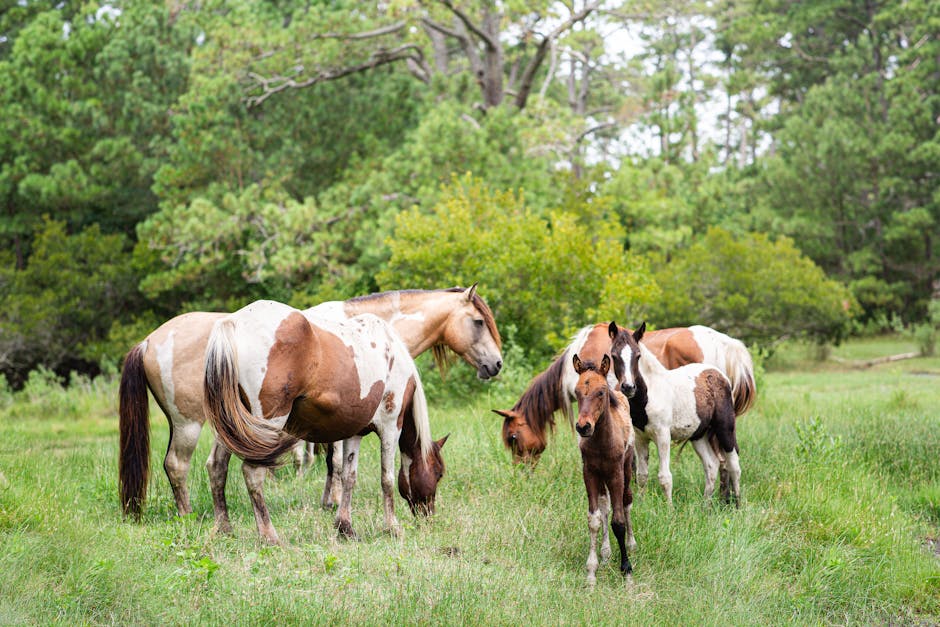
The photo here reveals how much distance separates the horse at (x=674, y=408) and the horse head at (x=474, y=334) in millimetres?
1734

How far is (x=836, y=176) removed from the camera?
2273 cm

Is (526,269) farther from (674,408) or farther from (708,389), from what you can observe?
(674,408)

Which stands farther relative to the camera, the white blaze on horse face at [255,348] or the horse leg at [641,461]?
the horse leg at [641,461]

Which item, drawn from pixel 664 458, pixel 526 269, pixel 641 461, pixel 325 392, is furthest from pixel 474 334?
pixel 526 269

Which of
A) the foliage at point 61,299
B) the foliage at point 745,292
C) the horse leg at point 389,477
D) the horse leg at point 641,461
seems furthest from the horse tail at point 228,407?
the foliage at point 61,299

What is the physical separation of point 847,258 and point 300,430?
20756 mm

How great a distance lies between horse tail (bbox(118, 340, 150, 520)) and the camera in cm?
621

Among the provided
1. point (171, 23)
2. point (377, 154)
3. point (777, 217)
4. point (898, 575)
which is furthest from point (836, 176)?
point (898, 575)

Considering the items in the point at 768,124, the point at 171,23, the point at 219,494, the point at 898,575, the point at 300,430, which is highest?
the point at 171,23

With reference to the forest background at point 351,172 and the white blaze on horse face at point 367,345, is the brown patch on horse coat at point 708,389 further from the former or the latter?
the forest background at point 351,172

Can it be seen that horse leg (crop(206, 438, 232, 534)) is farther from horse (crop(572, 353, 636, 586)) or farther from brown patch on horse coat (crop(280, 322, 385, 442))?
horse (crop(572, 353, 636, 586))

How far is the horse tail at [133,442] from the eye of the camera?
621 centimetres

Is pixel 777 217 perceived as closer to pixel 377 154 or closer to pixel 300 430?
pixel 377 154

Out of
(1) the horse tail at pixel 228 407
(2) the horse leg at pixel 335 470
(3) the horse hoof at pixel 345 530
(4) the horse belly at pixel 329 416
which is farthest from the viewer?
(2) the horse leg at pixel 335 470
